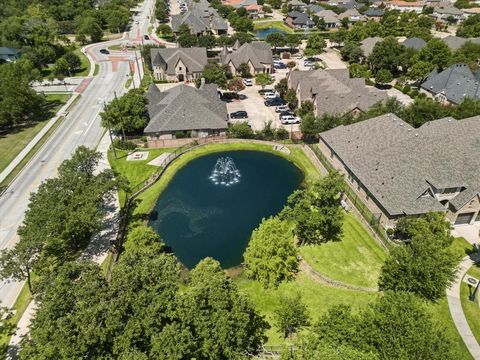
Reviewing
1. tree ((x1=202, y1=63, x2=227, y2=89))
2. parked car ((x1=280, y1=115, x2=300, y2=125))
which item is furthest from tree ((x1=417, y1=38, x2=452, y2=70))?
tree ((x1=202, y1=63, x2=227, y2=89))

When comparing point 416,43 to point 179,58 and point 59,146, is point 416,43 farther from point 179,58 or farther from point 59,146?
point 59,146

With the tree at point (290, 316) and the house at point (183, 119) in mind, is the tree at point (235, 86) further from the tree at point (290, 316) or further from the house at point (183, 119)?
the tree at point (290, 316)

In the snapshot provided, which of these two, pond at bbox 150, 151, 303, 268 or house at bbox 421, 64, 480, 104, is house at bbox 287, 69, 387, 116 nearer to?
house at bbox 421, 64, 480, 104

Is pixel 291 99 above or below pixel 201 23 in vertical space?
below

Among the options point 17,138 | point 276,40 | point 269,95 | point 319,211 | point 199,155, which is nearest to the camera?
point 319,211

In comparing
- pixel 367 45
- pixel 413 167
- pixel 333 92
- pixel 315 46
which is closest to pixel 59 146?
pixel 333 92

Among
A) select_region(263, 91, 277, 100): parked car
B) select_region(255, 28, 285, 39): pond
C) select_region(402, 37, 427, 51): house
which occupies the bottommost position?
select_region(255, 28, 285, 39): pond

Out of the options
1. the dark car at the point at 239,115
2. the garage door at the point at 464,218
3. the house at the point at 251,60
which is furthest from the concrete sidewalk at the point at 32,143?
the garage door at the point at 464,218
